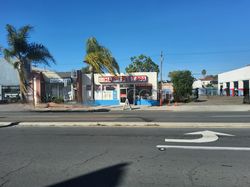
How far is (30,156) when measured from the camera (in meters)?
8.13

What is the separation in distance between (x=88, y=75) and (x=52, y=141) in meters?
28.8

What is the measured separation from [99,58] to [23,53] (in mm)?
7541

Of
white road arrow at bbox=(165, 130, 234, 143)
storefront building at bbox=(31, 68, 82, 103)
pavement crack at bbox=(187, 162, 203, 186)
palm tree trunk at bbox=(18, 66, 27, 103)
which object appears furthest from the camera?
storefront building at bbox=(31, 68, 82, 103)

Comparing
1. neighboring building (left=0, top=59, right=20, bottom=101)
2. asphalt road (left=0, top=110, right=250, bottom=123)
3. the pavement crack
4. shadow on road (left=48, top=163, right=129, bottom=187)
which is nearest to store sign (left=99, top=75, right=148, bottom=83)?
asphalt road (left=0, top=110, right=250, bottom=123)

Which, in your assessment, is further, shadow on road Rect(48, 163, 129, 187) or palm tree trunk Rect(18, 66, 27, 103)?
palm tree trunk Rect(18, 66, 27, 103)

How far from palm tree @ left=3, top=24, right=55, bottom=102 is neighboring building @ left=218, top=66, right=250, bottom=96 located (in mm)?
39107

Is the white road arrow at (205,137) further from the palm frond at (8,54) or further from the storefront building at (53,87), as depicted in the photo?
the storefront building at (53,87)

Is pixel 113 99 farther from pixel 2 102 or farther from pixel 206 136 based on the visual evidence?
pixel 206 136

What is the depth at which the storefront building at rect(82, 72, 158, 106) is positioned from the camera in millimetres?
37469

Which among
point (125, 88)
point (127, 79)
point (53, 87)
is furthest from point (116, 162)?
point (53, 87)

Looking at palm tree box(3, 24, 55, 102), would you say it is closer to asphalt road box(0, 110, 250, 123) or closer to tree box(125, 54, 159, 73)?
asphalt road box(0, 110, 250, 123)

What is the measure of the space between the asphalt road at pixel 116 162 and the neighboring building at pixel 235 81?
5373 cm

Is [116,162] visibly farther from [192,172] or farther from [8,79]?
[8,79]

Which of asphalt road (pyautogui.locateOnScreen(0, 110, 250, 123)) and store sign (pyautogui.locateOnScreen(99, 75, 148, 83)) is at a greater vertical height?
store sign (pyautogui.locateOnScreen(99, 75, 148, 83))
